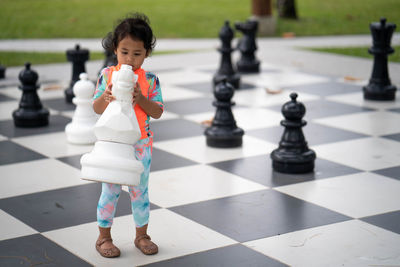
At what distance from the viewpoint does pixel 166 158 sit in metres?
4.88

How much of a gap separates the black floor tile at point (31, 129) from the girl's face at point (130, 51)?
8.56 ft

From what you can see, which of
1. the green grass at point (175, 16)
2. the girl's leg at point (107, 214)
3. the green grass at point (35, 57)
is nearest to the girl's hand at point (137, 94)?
the girl's leg at point (107, 214)

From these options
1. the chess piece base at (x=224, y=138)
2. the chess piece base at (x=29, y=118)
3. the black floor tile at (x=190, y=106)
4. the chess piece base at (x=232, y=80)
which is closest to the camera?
the chess piece base at (x=224, y=138)

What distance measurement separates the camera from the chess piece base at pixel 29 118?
18.6 ft

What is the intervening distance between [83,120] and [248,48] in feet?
10.8

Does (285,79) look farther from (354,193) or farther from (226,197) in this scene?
(226,197)

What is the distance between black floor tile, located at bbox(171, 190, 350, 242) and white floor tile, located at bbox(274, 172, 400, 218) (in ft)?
0.30

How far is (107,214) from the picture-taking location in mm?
3217

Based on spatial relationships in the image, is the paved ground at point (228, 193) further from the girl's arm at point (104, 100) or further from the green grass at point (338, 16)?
the green grass at point (338, 16)

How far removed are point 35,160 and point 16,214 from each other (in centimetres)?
107

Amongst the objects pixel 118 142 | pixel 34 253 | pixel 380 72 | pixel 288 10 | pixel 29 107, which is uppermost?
pixel 288 10

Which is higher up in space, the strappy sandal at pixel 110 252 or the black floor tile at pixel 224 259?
the strappy sandal at pixel 110 252

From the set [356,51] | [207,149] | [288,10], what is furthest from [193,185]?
[288,10]

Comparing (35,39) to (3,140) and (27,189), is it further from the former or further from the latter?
(27,189)
